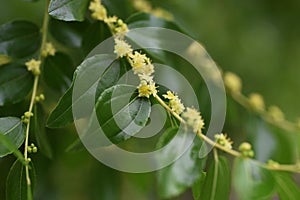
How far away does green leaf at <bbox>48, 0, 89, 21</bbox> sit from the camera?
52cm

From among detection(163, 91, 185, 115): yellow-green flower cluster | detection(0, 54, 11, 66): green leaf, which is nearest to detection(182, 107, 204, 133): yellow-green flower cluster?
detection(163, 91, 185, 115): yellow-green flower cluster

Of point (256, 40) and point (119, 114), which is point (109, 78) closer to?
point (119, 114)

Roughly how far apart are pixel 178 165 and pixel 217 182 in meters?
0.07

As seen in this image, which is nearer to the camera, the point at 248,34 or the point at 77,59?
the point at 77,59

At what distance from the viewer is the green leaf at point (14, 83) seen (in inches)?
22.8

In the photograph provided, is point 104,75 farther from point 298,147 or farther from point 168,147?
point 298,147

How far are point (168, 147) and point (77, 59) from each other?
0.29 metres

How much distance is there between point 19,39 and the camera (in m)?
0.62

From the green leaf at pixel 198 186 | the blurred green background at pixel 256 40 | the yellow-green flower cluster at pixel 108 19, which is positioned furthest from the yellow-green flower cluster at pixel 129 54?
the blurred green background at pixel 256 40

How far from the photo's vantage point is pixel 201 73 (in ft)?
2.43

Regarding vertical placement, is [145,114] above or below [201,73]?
below

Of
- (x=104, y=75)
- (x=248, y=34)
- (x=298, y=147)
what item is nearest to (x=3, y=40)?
(x=104, y=75)

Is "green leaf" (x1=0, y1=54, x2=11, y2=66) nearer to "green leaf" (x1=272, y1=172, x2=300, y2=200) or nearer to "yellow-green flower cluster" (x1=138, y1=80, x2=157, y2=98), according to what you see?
"yellow-green flower cluster" (x1=138, y1=80, x2=157, y2=98)

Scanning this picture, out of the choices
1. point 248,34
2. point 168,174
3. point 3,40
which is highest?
point 248,34
